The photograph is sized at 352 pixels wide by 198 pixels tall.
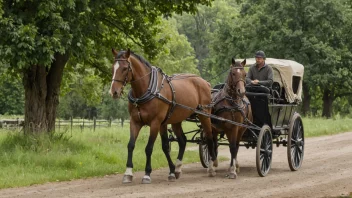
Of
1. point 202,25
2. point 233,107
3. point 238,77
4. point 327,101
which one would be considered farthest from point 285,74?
point 202,25

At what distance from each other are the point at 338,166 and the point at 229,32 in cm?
3647

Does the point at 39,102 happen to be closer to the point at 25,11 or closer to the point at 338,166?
the point at 25,11

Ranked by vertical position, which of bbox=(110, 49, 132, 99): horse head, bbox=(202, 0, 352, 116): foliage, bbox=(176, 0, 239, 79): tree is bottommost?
bbox=(110, 49, 132, 99): horse head

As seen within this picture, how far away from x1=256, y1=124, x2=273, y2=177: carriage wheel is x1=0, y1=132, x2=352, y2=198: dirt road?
0.22 metres

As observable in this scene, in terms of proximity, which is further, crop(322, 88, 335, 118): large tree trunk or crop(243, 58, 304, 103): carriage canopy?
crop(322, 88, 335, 118): large tree trunk

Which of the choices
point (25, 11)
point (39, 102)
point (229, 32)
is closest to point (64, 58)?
point (39, 102)

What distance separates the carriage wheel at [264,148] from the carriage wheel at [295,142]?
75 centimetres

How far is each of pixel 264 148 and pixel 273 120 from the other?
89cm

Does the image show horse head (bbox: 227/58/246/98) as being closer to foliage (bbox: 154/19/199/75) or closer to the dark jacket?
the dark jacket

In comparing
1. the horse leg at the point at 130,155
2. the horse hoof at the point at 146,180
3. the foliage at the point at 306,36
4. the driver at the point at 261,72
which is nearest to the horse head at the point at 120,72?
the horse leg at the point at 130,155

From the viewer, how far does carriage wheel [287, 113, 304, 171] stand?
15281 millimetres

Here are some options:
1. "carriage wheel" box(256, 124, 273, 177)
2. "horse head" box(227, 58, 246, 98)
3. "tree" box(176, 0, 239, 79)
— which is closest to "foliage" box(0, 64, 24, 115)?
"tree" box(176, 0, 239, 79)

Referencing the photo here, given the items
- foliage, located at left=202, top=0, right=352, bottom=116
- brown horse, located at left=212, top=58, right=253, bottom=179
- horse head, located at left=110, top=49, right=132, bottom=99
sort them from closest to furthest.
→ horse head, located at left=110, top=49, right=132, bottom=99
brown horse, located at left=212, top=58, right=253, bottom=179
foliage, located at left=202, top=0, right=352, bottom=116

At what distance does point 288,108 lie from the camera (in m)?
15.8
